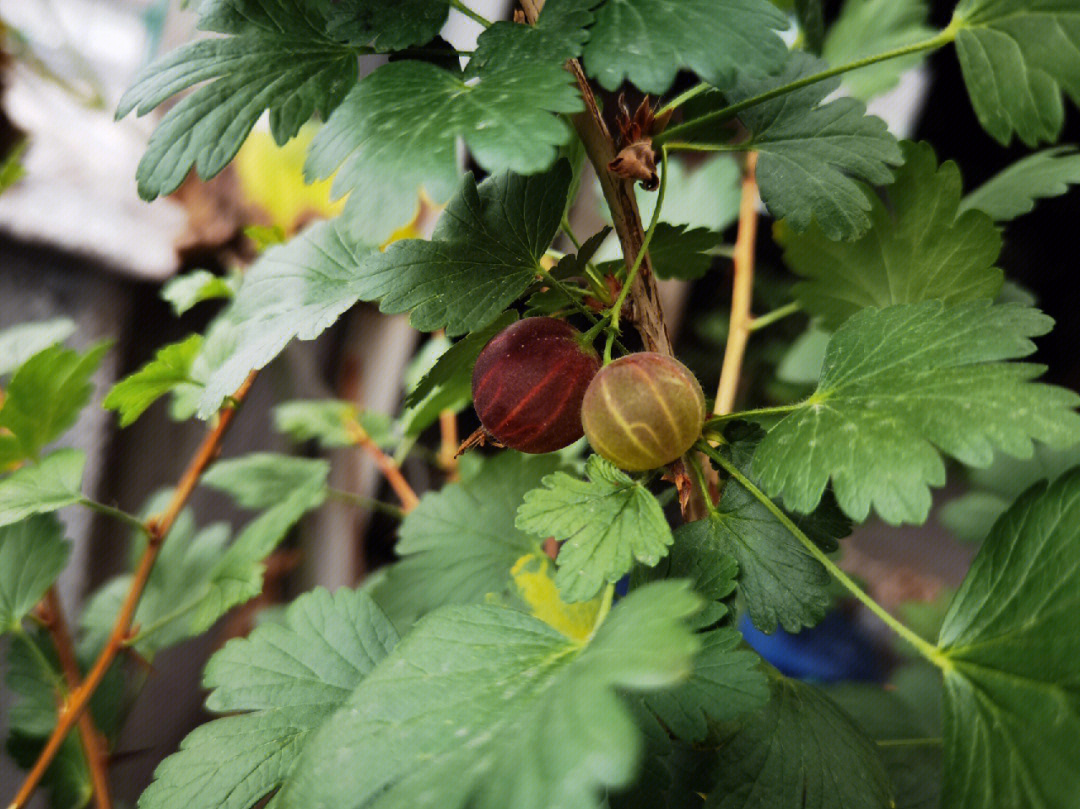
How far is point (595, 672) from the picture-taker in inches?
11.9

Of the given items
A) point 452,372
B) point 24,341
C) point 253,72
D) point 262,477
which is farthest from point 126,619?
point 253,72

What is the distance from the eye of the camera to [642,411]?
40 cm

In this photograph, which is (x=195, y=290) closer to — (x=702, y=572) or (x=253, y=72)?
(x=253, y=72)

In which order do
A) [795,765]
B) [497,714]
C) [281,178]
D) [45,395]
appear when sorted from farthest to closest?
1. [281,178]
2. [45,395]
3. [795,765]
4. [497,714]

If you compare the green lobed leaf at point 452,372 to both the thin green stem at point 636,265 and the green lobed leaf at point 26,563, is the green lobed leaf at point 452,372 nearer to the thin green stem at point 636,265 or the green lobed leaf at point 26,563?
the thin green stem at point 636,265

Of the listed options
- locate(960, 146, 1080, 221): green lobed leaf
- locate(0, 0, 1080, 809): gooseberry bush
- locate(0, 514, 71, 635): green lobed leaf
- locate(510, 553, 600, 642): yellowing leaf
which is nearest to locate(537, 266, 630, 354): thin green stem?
locate(0, 0, 1080, 809): gooseberry bush

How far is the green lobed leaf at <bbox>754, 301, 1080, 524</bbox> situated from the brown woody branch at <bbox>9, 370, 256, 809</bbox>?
1.51 feet

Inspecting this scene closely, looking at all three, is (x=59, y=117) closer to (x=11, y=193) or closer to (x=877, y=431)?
(x=11, y=193)

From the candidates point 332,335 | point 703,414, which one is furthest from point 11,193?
point 703,414

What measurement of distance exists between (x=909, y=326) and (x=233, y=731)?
50cm

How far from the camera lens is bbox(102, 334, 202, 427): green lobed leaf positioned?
1.95 feet

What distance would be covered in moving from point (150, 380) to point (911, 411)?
569 mm

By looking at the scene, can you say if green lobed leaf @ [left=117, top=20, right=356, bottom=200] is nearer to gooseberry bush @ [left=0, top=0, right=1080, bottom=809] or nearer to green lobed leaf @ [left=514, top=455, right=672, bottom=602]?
gooseberry bush @ [left=0, top=0, right=1080, bottom=809]

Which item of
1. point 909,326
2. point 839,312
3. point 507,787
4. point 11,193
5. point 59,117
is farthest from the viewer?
point 59,117
